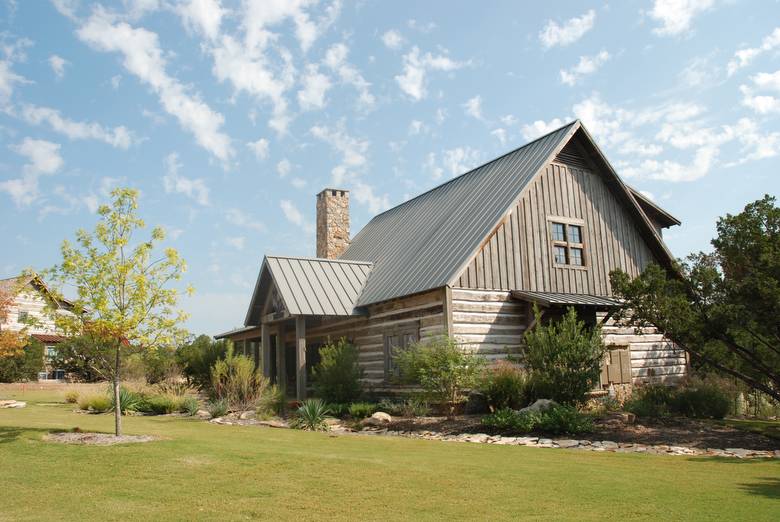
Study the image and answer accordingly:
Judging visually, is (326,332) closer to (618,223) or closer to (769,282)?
(618,223)

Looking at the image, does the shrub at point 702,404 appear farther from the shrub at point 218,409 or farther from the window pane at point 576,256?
the shrub at point 218,409

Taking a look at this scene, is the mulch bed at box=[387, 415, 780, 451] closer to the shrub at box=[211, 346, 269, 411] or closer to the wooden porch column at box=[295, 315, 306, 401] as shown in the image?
the shrub at box=[211, 346, 269, 411]

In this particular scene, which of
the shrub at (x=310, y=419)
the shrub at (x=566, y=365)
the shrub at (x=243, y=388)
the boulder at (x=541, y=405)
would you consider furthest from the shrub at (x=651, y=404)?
the shrub at (x=243, y=388)

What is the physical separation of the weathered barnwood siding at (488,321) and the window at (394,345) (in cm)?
172

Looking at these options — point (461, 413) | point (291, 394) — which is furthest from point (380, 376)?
point (291, 394)

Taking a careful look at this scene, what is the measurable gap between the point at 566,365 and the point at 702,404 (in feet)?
12.2

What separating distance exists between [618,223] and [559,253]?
2.81m

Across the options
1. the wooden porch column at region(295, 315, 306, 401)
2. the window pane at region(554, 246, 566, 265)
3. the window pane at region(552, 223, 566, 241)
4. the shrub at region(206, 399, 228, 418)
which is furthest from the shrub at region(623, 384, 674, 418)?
the shrub at region(206, 399, 228, 418)

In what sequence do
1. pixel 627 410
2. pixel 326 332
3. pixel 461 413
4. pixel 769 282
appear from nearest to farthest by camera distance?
pixel 769 282 → pixel 627 410 → pixel 461 413 → pixel 326 332

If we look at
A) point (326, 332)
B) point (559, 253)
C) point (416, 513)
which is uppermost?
point (559, 253)

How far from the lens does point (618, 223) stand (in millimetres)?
21969

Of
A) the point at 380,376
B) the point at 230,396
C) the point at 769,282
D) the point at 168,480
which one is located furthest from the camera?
the point at 380,376

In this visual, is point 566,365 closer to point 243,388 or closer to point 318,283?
point 243,388

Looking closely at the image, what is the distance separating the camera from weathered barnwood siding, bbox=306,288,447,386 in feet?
60.2
